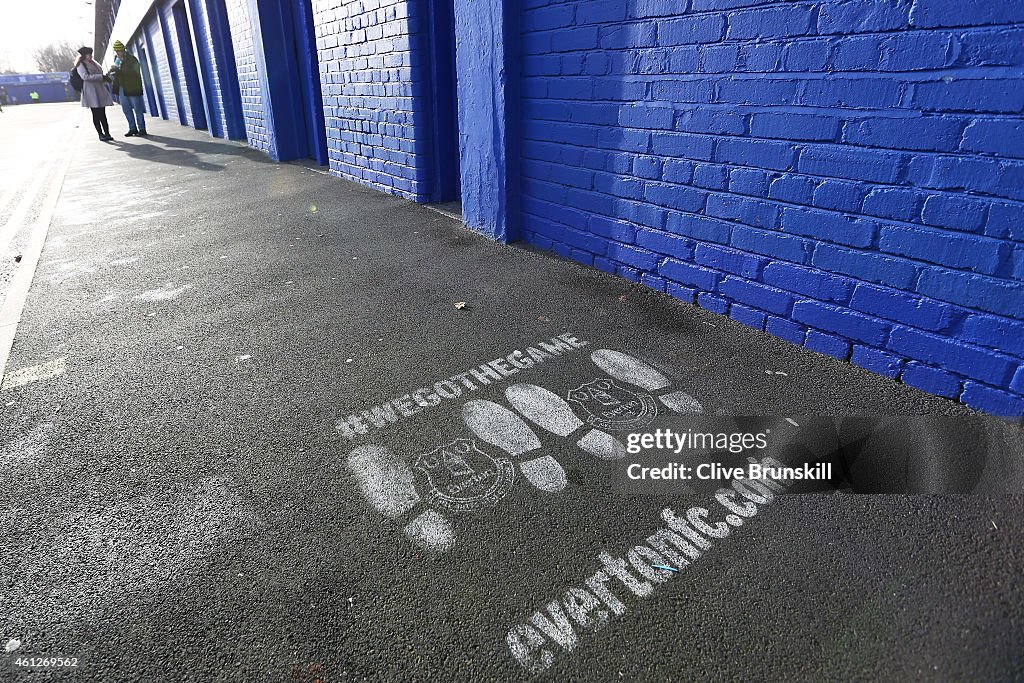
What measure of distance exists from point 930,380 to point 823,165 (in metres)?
1.09

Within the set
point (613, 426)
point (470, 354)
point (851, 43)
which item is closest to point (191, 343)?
point (470, 354)

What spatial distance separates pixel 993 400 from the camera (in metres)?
2.29

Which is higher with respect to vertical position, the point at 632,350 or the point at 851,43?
the point at 851,43

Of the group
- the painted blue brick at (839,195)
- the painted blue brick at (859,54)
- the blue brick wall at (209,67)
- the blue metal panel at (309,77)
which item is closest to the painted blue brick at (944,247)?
the painted blue brick at (839,195)

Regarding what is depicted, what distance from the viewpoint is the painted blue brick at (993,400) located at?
223 cm

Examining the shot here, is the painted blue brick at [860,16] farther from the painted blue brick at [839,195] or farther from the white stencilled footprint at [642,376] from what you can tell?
the white stencilled footprint at [642,376]

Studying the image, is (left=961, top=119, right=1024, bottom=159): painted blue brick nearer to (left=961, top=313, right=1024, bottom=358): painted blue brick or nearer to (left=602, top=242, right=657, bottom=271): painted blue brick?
(left=961, top=313, right=1024, bottom=358): painted blue brick

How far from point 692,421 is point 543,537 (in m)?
0.92

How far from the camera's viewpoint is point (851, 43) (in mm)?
2395

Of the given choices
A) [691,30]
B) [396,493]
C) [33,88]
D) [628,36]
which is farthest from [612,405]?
[33,88]

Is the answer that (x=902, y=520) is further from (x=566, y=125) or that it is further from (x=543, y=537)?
(x=566, y=125)

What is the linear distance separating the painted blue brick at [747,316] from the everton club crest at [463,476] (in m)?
1.78

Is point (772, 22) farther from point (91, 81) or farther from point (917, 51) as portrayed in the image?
point (91, 81)

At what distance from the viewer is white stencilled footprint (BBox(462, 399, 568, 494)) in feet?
6.72
